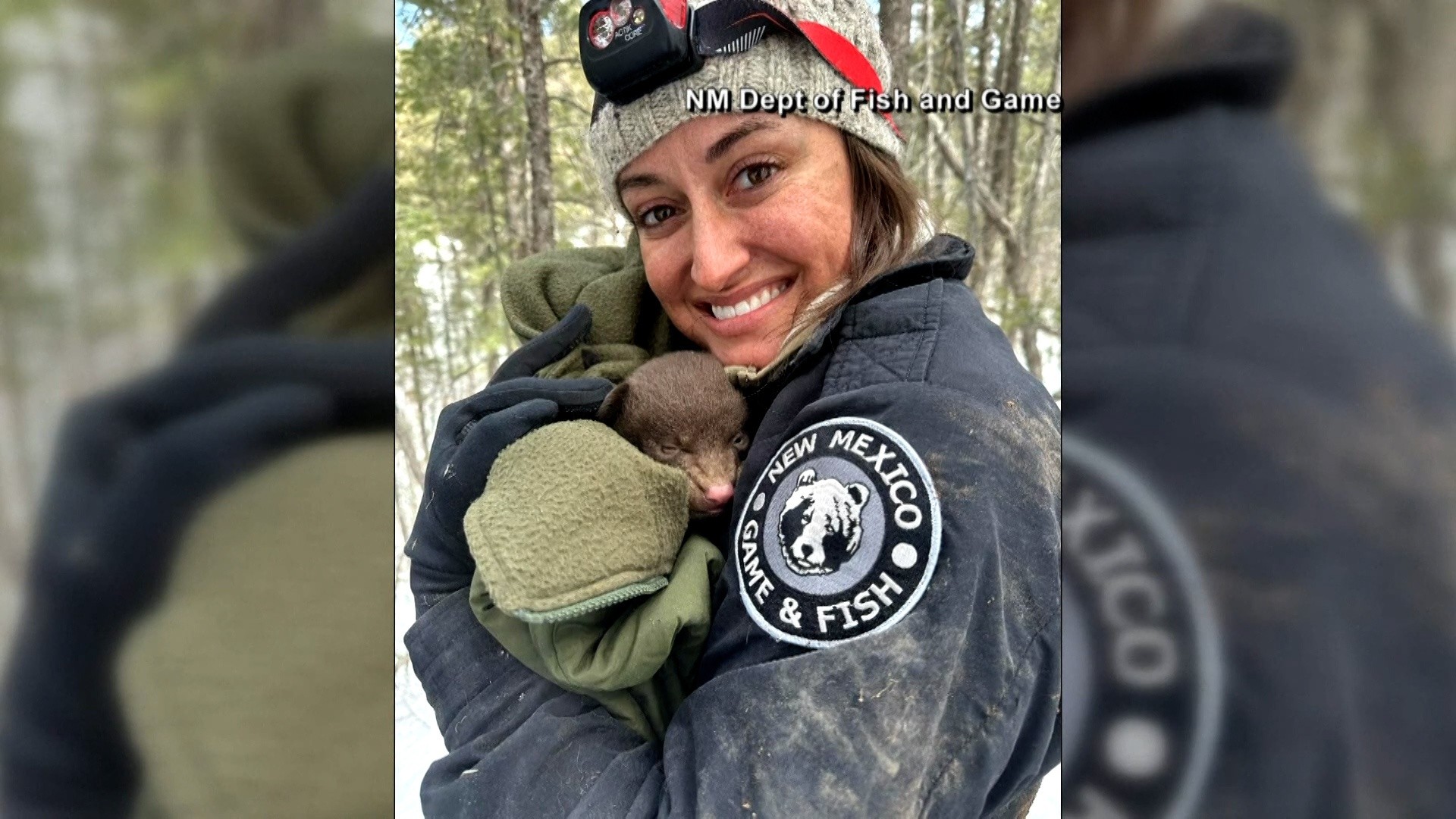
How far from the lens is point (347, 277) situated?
121 centimetres

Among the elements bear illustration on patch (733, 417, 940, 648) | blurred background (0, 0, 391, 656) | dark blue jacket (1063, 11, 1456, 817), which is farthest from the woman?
blurred background (0, 0, 391, 656)

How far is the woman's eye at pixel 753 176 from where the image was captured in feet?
3.99

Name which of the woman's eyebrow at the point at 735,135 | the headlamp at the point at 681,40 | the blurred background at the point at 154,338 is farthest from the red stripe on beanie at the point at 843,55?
the blurred background at the point at 154,338

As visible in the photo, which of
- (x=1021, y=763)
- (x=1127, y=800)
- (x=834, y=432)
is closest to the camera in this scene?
(x=834, y=432)

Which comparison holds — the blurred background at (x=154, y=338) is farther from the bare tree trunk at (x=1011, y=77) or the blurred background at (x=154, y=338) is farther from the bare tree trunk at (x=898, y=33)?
the bare tree trunk at (x=1011, y=77)

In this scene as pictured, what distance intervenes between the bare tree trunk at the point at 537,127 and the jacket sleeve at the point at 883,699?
776 millimetres

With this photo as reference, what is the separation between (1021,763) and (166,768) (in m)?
1.20

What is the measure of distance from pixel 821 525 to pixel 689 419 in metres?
0.33

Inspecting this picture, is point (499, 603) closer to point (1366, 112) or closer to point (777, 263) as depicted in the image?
point (777, 263)

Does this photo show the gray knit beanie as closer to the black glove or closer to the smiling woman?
the smiling woman

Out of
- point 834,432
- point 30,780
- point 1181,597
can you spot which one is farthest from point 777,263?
point 30,780

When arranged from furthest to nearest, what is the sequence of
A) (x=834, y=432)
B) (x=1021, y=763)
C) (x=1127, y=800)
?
(x=1127, y=800) < (x=1021, y=763) < (x=834, y=432)

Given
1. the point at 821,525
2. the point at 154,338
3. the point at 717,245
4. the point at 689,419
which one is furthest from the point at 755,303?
the point at 154,338

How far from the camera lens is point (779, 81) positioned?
3.98ft
